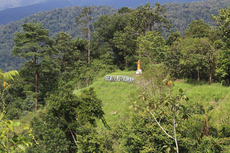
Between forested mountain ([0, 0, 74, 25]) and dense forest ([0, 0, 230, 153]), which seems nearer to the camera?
dense forest ([0, 0, 230, 153])

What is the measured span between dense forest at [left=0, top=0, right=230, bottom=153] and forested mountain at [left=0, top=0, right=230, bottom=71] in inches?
1682

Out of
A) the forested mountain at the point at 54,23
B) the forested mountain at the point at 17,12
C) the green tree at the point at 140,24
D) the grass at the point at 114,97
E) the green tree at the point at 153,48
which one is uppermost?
the forested mountain at the point at 17,12

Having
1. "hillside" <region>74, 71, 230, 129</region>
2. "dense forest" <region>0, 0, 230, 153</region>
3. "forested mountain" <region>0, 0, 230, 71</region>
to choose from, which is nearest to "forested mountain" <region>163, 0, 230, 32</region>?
"forested mountain" <region>0, 0, 230, 71</region>

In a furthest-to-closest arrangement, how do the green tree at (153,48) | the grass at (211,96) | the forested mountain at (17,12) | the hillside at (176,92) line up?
the forested mountain at (17,12)
the green tree at (153,48)
the grass at (211,96)
the hillside at (176,92)

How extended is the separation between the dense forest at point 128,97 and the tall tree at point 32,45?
111 millimetres

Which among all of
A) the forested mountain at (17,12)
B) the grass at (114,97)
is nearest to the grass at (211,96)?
the grass at (114,97)

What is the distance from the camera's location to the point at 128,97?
34.2 feet

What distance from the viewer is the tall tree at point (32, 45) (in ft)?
60.4

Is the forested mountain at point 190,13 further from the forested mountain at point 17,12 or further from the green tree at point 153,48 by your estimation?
the forested mountain at point 17,12

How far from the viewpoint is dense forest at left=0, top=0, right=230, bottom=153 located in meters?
4.87

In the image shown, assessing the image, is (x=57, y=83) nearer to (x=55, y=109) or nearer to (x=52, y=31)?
(x=55, y=109)

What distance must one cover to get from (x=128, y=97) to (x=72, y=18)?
97826mm

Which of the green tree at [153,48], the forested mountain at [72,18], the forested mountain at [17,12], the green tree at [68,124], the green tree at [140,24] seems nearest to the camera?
the green tree at [68,124]

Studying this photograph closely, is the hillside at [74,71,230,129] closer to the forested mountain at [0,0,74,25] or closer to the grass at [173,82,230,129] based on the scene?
the grass at [173,82,230,129]
